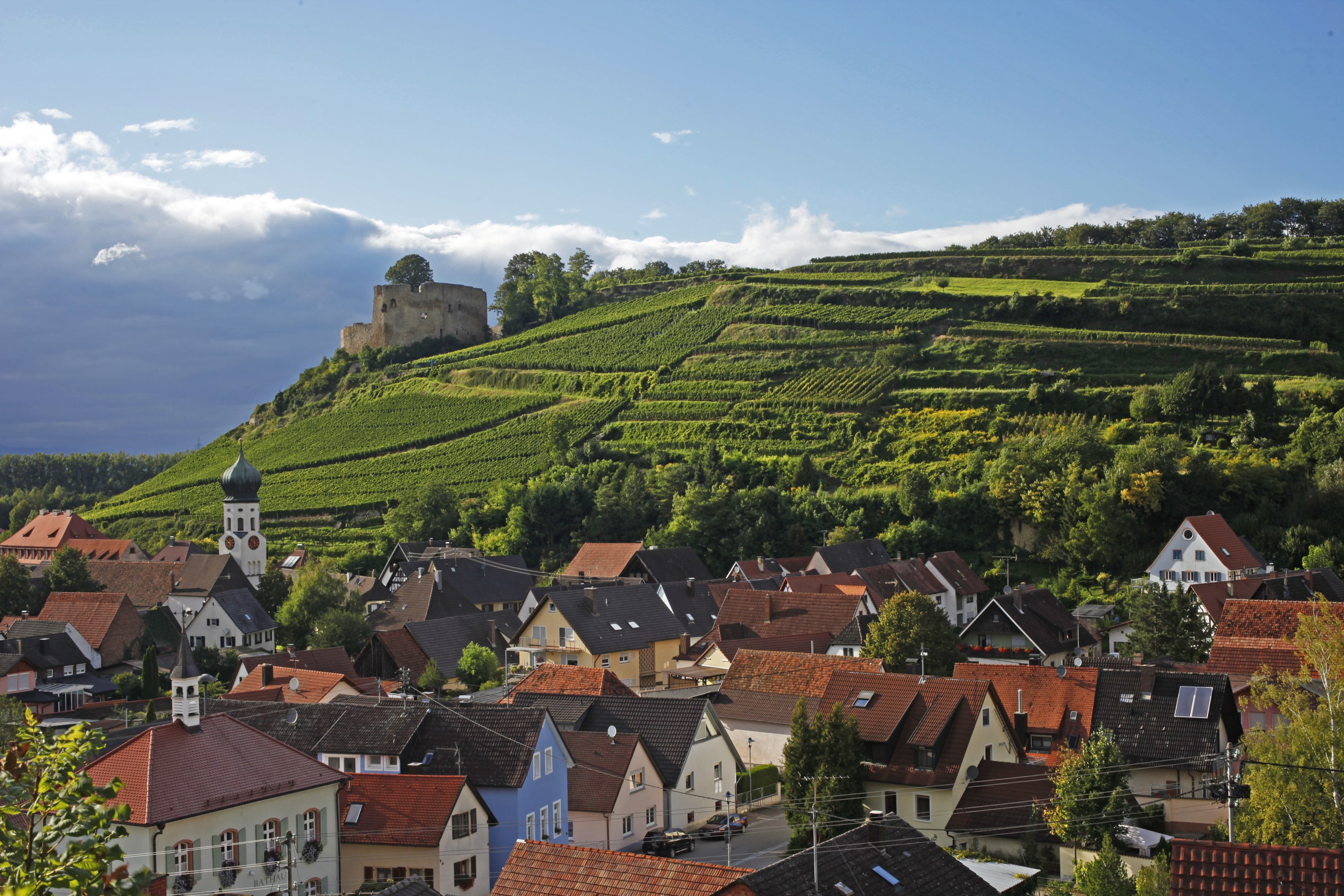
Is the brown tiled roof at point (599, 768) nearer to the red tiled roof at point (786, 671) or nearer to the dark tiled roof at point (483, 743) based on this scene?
the dark tiled roof at point (483, 743)

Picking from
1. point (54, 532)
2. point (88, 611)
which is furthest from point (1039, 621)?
point (54, 532)

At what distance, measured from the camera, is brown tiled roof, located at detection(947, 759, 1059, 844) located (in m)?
26.4

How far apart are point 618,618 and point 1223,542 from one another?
30.2 m

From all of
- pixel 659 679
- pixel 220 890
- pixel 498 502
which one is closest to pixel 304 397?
pixel 498 502

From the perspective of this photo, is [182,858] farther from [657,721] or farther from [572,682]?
[572,682]

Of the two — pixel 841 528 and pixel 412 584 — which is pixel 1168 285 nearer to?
pixel 841 528

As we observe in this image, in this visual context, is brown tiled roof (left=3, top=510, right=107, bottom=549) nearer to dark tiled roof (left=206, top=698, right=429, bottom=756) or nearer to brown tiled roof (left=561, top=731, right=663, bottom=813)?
dark tiled roof (left=206, top=698, right=429, bottom=756)

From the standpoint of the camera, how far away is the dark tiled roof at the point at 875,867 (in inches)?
635

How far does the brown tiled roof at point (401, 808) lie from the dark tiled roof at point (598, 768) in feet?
12.3

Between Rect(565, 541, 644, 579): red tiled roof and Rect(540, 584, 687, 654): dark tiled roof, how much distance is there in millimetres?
17159

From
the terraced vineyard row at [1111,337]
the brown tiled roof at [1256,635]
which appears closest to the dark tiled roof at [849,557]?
the terraced vineyard row at [1111,337]

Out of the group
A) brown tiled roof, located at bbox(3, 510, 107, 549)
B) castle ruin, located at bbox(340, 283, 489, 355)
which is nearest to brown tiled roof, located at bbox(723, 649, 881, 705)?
brown tiled roof, located at bbox(3, 510, 107, 549)

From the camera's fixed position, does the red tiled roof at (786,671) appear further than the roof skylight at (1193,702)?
Yes

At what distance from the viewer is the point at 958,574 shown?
64125 millimetres
